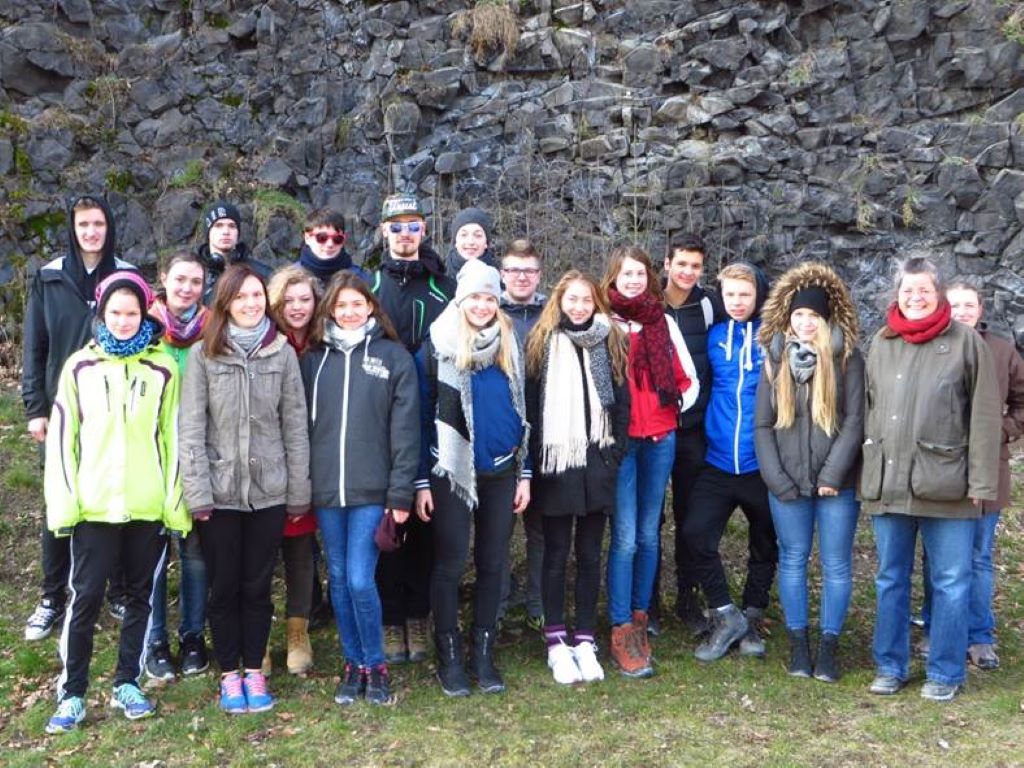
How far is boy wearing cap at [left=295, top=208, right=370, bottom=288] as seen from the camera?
5.98 m

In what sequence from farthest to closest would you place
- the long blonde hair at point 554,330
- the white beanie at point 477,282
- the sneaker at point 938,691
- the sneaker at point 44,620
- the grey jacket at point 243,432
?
the sneaker at point 44,620, the long blonde hair at point 554,330, the sneaker at point 938,691, the white beanie at point 477,282, the grey jacket at point 243,432

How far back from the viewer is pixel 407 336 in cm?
590

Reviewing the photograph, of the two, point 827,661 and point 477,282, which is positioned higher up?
point 477,282

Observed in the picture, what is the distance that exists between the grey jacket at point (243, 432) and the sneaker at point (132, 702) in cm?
115

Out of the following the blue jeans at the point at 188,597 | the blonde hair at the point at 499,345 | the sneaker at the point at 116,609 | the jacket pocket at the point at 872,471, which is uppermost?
the blonde hair at the point at 499,345

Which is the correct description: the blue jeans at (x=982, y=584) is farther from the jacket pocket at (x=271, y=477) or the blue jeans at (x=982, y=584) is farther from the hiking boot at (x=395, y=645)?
the jacket pocket at (x=271, y=477)

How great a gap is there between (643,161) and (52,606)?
30.1ft

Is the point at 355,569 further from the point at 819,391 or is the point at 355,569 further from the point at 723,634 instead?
the point at 819,391

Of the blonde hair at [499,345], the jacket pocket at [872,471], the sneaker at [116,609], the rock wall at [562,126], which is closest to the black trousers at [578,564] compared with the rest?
the blonde hair at [499,345]

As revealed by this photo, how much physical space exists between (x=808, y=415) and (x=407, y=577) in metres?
2.67

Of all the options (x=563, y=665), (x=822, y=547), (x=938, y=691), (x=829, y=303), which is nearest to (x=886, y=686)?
(x=938, y=691)

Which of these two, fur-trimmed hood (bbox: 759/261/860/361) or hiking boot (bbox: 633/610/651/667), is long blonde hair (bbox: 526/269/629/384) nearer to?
fur-trimmed hood (bbox: 759/261/860/361)

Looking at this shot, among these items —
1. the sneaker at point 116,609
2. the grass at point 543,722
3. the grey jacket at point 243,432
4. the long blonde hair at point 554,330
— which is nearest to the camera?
the grass at point 543,722

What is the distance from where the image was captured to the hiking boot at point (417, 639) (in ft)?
19.1
